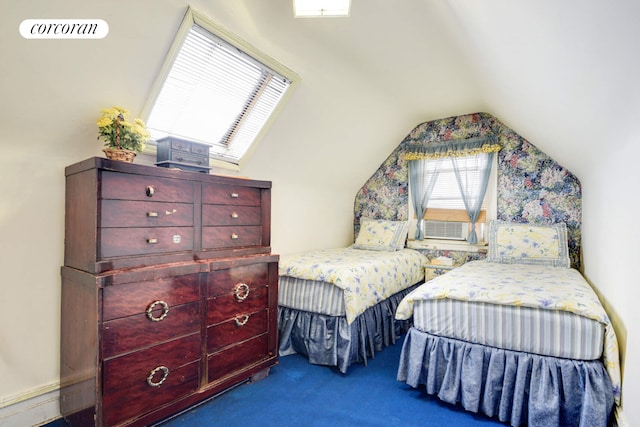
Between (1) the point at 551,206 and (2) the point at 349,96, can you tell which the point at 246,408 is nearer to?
(2) the point at 349,96

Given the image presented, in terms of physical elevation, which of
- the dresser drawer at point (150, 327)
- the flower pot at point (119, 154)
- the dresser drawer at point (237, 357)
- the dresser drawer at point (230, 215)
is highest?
the flower pot at point (119, 154)

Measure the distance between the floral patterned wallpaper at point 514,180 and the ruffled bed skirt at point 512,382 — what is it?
2.05m

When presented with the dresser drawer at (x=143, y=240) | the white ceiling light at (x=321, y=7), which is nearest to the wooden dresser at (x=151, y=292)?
the dresser drawer at (x=143, y=240)

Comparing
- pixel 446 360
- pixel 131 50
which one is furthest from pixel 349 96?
pixel 446 360

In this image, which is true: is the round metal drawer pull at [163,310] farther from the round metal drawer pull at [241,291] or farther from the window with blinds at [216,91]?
the window with blinds at [216,91]

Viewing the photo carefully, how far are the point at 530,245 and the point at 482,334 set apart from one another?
1.71 m

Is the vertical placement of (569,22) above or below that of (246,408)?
above

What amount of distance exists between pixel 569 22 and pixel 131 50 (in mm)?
1946

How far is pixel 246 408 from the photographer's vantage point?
6.40ft

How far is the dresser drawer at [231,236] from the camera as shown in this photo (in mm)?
2016

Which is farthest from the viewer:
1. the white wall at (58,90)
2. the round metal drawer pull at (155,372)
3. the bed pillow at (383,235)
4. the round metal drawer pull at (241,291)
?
the bed pillow at (383,235)

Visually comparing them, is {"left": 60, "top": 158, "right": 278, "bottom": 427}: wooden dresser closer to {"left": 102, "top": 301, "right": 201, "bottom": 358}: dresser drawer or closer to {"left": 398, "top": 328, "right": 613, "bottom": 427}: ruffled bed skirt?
{"left": 102, "top": 301, "right": 201, "bottom": 358}: dresser drawer

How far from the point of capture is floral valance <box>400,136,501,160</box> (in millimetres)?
3727

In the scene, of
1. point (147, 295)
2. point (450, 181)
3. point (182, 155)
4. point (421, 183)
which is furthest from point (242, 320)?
point (450, 181)
